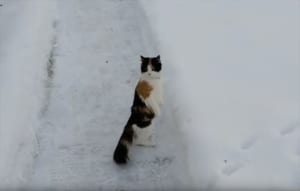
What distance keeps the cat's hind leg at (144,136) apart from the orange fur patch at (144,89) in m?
0.35

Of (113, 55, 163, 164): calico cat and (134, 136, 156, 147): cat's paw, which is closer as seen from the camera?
(113, 55, 163, 164): calico cat

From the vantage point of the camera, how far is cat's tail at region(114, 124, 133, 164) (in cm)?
577

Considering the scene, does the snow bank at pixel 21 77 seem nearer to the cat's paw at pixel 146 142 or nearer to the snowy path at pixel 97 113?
the snowy path at pixel 97 113

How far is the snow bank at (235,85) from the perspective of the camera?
524 centimetres

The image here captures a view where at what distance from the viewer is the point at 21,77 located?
24.2 feet

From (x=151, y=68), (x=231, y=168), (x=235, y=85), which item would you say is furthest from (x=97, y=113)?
(x=231, y=168)

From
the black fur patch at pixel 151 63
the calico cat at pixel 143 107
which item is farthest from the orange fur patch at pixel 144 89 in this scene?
the black fur patch at pixel 151 63

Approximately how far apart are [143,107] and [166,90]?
1.22 meters

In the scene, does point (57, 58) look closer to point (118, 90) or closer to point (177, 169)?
point (118, 90)

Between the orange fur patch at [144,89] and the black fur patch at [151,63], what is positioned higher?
the black fur patch at [151,63]

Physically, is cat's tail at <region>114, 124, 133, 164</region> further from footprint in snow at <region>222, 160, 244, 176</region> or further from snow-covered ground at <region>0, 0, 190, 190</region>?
footprint in snow at <region>222, 160, 244, 176</region>

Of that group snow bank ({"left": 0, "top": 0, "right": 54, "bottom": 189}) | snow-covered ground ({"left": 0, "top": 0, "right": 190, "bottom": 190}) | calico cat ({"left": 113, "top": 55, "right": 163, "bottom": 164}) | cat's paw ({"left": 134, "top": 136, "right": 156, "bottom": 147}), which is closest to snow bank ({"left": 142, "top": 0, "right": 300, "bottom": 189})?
snow-covered ground ({"left": 0, "top": 0, "right": 190, "bottom": 190})

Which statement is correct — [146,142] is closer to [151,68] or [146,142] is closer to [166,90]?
[151,68]

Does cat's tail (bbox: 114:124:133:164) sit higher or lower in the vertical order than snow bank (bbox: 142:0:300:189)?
lower
